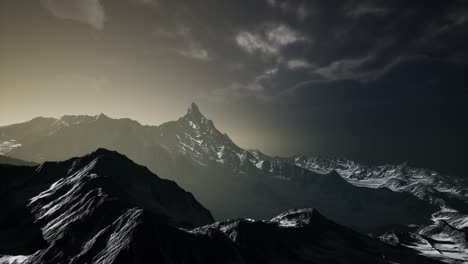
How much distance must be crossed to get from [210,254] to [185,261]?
19231 mm

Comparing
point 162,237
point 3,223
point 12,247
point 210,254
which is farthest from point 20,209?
point 210,254

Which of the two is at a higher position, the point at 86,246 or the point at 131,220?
the point at 131,220

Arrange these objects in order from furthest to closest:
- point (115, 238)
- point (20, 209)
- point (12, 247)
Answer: point (20, 209) → point (12, 247) → point (115, 238)

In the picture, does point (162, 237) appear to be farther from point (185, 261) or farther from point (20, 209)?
point (20, 209)

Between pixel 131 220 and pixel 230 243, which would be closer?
pixel 131 220

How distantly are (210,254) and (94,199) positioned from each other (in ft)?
216

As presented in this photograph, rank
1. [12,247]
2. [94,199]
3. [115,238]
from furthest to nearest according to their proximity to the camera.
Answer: [94,199] < [12,247] < [115,238]

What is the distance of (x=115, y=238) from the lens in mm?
142375

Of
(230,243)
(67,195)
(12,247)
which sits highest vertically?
(67,195)

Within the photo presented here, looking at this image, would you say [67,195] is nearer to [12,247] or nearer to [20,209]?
[20,209]

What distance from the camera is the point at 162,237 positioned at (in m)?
146

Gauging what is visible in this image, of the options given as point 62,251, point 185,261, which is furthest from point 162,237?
point 62,251

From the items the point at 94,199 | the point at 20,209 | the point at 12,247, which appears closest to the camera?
the point at 12,247

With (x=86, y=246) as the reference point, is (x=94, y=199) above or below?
above
